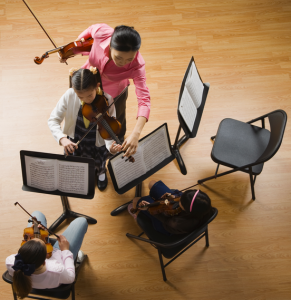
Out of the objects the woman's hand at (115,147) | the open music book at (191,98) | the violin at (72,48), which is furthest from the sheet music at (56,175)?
the open music book at (191,98)

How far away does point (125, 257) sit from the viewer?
214 centimetres

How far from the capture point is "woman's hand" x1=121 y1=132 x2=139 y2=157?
1.71 metres

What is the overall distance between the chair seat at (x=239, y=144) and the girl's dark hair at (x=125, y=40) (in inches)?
39.5

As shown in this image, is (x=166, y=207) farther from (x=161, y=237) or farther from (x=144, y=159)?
(x=144, y=159)

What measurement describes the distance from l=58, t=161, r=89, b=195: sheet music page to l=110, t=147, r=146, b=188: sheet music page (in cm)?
18

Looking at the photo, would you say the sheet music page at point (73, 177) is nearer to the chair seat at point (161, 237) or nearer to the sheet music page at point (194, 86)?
the chair seat at point (161, 237)

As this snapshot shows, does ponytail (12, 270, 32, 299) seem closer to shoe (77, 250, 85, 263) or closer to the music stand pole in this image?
shoe (77, 250, 85, 263)

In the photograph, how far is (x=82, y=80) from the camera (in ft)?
5.23

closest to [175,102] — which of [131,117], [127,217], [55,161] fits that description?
[131,117]

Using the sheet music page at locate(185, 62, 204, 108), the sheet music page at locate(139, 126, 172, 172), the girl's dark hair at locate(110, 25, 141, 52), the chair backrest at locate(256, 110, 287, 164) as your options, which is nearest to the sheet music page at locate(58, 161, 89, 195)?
the sheet music page at locate(139, 126, 172, 172)

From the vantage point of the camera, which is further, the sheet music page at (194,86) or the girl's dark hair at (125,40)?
the sheet music page at (194,86)

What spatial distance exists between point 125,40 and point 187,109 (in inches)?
27.5

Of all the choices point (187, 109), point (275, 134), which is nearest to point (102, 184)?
point (187, 109)

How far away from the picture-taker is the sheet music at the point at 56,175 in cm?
167
